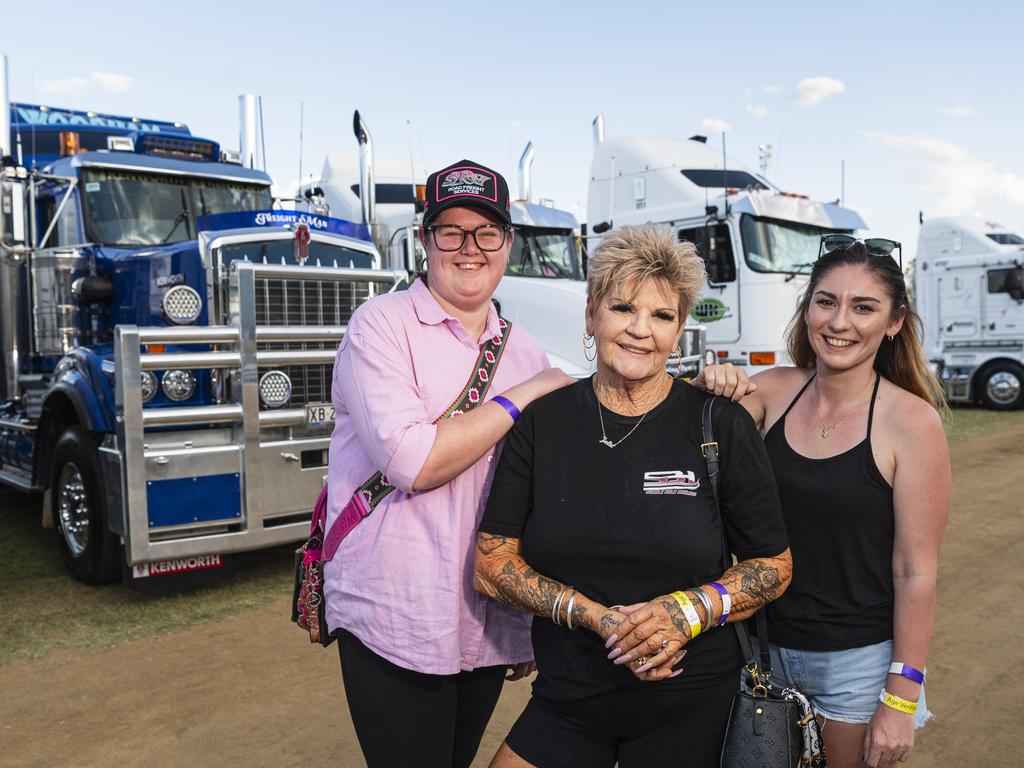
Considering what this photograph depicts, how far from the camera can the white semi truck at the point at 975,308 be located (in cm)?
1712

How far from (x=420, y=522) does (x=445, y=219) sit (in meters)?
0.73

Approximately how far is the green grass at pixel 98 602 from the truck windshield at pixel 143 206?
2.49m

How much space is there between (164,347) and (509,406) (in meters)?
3.94

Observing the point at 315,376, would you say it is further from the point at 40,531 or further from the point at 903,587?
the point at 903,587

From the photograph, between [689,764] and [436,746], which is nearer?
[689,764]

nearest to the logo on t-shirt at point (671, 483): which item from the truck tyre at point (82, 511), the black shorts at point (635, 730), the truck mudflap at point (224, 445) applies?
the black shorts at point (635, 730)

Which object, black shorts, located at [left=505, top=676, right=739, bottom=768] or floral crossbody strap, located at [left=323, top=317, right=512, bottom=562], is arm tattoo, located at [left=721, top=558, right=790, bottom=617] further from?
floral crossbody strap, located at [left=323, top=317, right=512, bottom=562]

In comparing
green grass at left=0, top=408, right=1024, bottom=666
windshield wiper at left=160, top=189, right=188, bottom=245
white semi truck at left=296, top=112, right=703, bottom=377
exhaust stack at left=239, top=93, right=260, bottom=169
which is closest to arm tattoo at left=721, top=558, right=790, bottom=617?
green grass at left=0, top=408, right=1024, bottom=666

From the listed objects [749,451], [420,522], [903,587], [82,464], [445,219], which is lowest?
[82,464]

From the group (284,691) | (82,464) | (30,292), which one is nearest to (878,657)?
(284,691)

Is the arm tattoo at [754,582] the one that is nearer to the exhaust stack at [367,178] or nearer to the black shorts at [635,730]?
the black shorts at [635,730]

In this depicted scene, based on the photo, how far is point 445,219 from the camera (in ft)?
7.18

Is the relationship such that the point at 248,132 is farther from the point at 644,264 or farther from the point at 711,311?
the point at 644,264

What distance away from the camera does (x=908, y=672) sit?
6.91 ft
